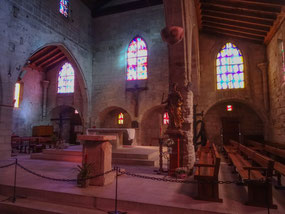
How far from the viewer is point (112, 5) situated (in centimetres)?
1508

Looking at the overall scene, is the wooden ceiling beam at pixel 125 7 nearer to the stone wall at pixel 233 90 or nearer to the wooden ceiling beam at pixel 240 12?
the stone wall at pixel 233 90

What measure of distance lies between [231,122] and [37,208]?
11.8 metres

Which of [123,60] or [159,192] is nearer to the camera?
[159,192]

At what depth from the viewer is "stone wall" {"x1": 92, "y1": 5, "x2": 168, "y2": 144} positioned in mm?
13648

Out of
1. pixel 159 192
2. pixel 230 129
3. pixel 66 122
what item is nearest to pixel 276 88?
pixel 230 129

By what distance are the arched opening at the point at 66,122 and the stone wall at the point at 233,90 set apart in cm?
934

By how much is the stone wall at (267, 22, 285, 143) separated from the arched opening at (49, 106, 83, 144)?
1251 cm

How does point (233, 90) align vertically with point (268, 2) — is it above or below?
below

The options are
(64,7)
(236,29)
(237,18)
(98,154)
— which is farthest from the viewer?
(64,7)

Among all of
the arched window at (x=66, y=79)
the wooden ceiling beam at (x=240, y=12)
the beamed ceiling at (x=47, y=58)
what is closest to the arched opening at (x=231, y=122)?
the wooden ceiling beam at (x=240, y=12)

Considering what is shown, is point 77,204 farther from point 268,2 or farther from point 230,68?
point 230,68

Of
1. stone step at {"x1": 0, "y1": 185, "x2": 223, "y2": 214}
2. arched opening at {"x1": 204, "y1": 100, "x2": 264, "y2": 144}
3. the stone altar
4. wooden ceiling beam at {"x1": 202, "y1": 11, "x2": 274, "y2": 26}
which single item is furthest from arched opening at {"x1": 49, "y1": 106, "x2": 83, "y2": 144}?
stone step at {"x1": 0, "y1": 185, "x2": 223, "y2": 214}

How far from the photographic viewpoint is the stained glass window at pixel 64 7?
12540 mm

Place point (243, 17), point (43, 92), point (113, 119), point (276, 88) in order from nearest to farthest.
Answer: point (243, 17)
point (276, 88)
point (113, 119)
point (43, 92)
